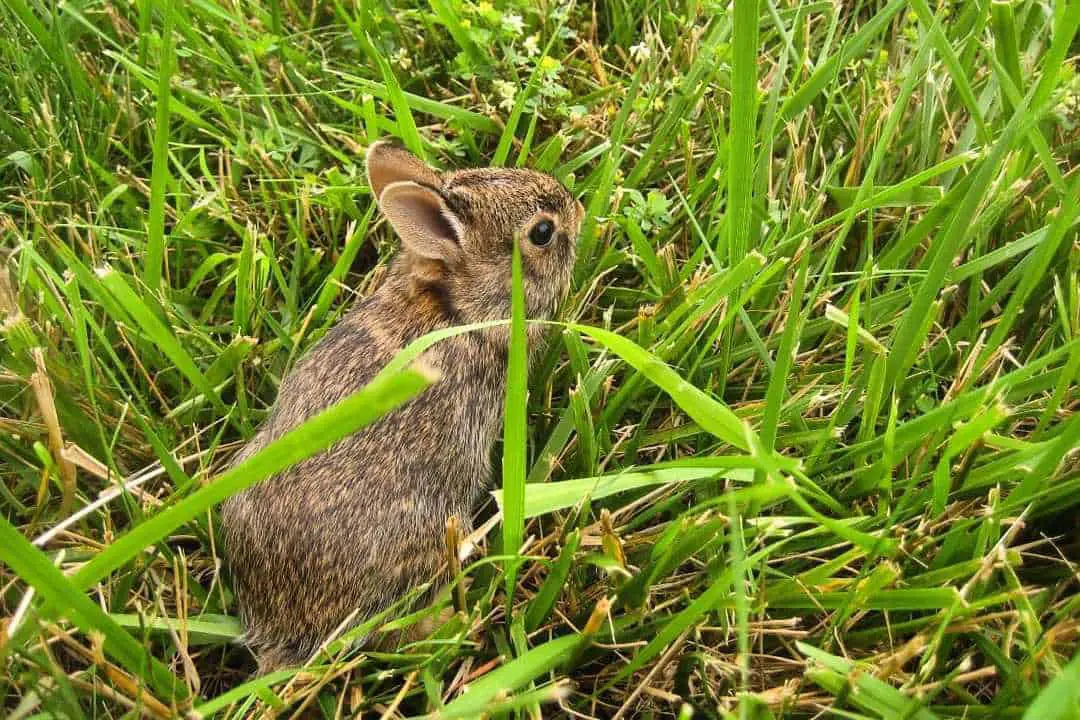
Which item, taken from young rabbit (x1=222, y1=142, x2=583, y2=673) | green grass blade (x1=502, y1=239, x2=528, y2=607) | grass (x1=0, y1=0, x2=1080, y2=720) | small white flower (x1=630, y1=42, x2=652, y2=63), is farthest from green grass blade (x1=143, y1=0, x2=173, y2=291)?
small white flower (x1=630, y1=42, x2=652, y2=63)

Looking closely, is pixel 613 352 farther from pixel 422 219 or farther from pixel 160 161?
pixel 160 161

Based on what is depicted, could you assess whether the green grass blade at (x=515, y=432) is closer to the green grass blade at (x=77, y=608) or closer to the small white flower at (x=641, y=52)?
the green grass blade at (x=77, y=608)

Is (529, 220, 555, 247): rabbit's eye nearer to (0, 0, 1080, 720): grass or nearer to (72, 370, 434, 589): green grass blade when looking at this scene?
(0, 0, 1080, 720): grass

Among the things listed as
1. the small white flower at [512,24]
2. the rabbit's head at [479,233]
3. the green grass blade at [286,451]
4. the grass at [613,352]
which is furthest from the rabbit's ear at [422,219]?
the green grass blade at [286,451]

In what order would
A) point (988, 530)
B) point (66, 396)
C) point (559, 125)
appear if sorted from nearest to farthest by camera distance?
1. point (988, 530)
2. point (66, 396)
3. point (559, 125)

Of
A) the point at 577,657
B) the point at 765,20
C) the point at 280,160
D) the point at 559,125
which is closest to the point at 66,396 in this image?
the point at 280,160

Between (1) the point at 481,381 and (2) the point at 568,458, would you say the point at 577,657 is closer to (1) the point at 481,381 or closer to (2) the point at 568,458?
(2) the point at 568,458
